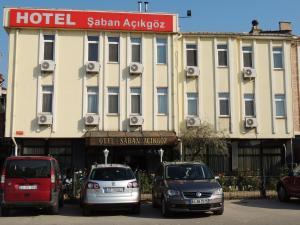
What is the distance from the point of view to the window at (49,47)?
90.0 feet

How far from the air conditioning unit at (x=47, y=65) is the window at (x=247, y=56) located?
11592 mm

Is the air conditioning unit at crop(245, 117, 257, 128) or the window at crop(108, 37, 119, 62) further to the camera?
the air conditioning unit at crop(245, 117, 257, 128)

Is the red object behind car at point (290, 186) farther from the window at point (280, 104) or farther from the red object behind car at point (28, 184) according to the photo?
the window at point (280, 104)

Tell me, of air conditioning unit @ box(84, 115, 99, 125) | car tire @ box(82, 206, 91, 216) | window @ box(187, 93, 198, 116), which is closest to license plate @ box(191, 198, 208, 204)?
car tire @ box(82, 206, 91, 216)

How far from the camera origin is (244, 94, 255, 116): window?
1145 inches

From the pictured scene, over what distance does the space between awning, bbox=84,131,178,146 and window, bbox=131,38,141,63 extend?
4.55 metres

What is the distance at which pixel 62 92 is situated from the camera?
2719 cm

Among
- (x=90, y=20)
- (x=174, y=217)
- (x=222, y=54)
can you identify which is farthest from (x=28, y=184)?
(x=222, y=54)

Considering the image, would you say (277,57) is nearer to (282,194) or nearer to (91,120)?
(91,120)

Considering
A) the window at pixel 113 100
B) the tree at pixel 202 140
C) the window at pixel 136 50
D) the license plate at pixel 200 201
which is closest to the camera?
the license plate at pixel 200 201

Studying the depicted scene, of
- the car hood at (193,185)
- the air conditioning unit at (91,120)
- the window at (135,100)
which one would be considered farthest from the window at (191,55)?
the car hood at (193,185)

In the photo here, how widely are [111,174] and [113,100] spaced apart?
1302cm

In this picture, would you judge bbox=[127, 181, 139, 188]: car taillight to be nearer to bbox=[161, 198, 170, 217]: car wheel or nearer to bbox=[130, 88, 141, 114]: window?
bbox=[161, 198, 170, 217]: car wheel

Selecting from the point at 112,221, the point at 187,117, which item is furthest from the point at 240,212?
the point at 187,117
